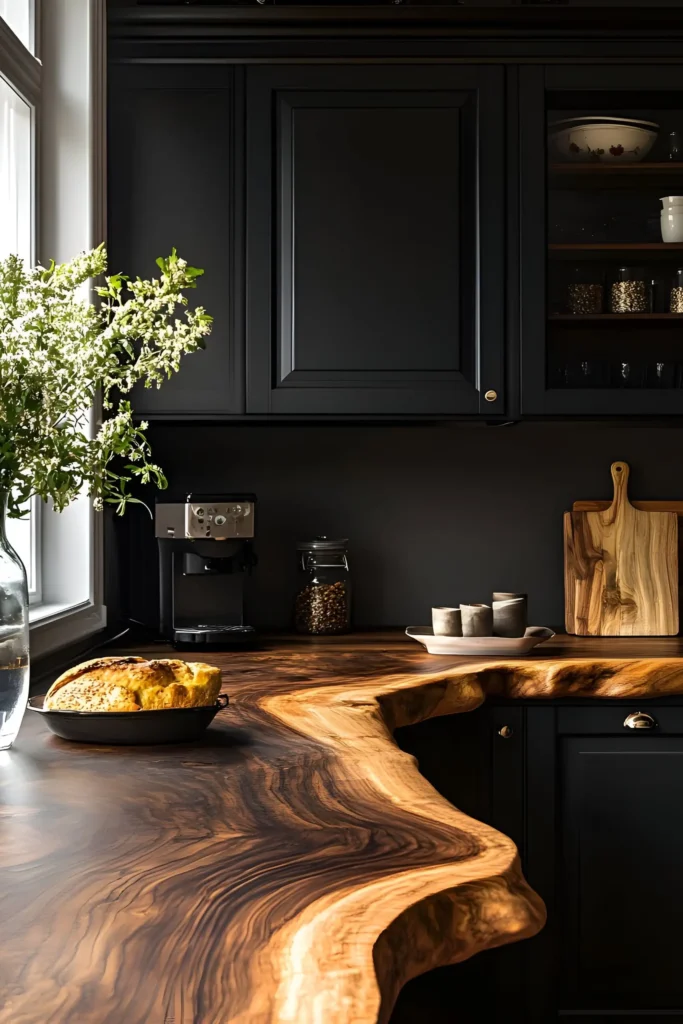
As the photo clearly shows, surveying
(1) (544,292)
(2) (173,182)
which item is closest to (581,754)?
(1) (544,292)

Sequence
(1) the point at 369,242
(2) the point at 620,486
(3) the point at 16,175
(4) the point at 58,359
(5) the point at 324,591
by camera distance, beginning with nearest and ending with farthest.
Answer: (4) the point at 58,359 → (3) the point at 16,175 → (1) the point at 369,242 → (5) the point at 324,591 → (2) the point at 620,486

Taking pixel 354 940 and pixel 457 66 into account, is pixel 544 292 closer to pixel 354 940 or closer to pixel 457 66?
pixel 457 66

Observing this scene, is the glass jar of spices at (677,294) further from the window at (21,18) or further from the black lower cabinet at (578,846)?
the window at (21,18)

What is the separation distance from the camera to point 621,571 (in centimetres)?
264

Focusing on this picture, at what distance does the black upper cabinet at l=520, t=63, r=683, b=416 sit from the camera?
2424 millimetres

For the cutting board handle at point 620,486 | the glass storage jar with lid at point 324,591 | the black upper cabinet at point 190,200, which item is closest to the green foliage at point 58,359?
the black upper cabinet at point 190,200

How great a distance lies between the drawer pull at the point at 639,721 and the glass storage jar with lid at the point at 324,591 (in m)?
0.80

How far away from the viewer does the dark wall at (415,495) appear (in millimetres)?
2785

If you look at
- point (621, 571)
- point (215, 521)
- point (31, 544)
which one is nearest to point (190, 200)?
point (215, 521)

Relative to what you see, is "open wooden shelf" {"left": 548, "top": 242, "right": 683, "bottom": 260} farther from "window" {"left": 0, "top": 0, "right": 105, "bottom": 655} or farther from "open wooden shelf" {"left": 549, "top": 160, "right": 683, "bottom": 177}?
"window" {"left": 0, "top": 0, "right": 105, "bottom": 655}

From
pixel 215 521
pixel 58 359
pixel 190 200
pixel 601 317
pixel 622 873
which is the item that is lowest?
pixel 622 873

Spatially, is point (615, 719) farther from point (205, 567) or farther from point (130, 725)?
point (130, 725)

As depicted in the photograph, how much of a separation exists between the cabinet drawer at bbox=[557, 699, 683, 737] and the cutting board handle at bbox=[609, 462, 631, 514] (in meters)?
0.71

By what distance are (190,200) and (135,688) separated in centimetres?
145
